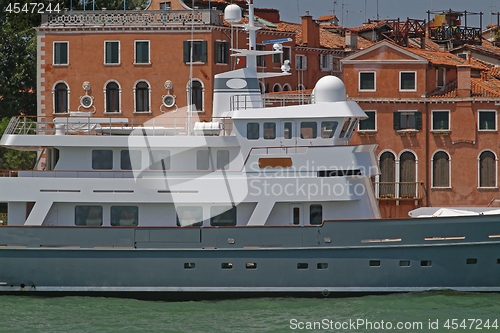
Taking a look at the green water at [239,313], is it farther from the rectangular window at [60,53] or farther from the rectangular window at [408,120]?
the rectangular window at [60,53]

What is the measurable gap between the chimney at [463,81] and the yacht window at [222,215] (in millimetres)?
16631

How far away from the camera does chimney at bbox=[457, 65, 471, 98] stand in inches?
1191

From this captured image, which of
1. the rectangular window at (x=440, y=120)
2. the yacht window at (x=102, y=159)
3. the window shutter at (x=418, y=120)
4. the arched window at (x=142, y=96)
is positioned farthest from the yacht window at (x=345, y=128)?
the arched window at (x=142, y=96)

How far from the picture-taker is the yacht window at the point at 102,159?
18.4 m

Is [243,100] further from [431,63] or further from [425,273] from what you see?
[431,63]

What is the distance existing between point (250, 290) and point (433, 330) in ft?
15.7

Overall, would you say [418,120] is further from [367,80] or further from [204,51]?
[204,51]

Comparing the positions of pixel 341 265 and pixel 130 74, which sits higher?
pixel 130 74

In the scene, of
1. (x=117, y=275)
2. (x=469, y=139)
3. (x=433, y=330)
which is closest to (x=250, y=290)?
(x=117, y=275)

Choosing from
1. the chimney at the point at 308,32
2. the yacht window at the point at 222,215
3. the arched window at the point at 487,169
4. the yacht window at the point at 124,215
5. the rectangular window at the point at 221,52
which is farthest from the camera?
the chimney at the point at 308,32

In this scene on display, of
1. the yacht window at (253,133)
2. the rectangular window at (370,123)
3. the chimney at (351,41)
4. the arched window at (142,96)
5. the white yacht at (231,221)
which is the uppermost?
the chimney at (351,41)

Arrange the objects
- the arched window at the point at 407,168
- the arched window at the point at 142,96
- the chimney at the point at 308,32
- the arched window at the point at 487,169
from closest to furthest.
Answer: the arched window at the point at 487,169 → the arched window at the point at 407,168 → the arched window at the point at 142,96 → the chimney at the point at 308,32

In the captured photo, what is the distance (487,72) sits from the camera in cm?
3538

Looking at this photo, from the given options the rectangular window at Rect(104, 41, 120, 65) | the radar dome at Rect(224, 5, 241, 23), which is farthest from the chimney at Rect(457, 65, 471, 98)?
the rectangular window at Rect(104, 41, 120, 65)
